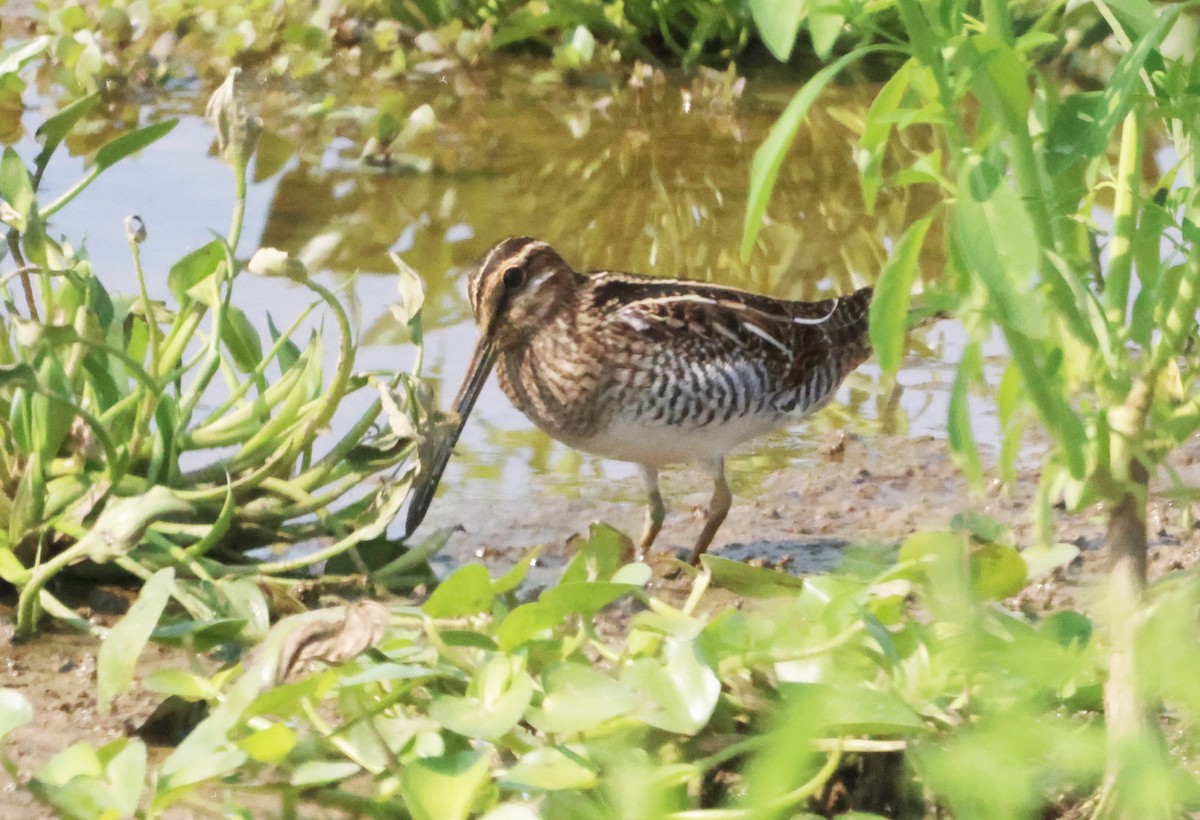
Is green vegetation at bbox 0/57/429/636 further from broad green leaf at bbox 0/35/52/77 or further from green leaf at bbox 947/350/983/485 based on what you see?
green leaf at bbox 947/350/983/485

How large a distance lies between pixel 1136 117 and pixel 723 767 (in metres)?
0.90

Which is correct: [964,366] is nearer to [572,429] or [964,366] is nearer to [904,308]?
[904,308]

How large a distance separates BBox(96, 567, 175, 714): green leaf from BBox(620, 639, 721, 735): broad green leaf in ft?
1.88

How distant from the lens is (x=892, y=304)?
1.58m

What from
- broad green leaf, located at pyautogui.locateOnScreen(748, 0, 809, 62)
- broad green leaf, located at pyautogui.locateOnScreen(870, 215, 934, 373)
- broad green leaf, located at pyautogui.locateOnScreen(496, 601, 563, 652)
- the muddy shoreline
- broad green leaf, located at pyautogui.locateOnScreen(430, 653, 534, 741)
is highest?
broad green leaf, located at pyautogui.locateOnScreen(748, 0, 809, 62)

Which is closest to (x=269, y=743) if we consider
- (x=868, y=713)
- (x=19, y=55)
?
(x=868, y=713)

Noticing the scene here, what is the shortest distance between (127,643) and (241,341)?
106 cm

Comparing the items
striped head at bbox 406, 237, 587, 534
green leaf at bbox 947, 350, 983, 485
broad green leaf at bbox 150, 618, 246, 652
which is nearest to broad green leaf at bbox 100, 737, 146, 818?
broad green leaf at bbox 150, 618, 246, 652

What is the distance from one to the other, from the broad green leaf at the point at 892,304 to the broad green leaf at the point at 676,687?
45cm

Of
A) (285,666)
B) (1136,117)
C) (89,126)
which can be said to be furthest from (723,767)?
(89,126)

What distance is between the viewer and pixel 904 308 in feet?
5.16

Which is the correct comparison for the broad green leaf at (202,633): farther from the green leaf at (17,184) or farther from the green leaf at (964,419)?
the green leaf at (964,419)

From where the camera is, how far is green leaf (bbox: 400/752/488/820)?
1736 millimetres

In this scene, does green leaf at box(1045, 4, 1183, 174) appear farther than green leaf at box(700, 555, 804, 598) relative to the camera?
No
